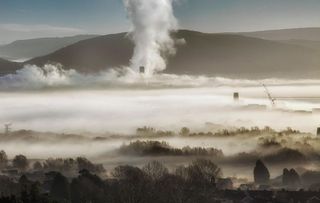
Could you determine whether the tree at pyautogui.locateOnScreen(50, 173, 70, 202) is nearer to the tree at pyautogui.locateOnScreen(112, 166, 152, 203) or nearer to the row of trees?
the row of trees

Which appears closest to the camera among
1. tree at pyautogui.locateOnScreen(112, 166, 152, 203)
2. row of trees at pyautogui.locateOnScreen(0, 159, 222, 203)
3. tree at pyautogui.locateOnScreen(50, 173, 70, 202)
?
row of trees at pyautogui.locateOnScreen(0, 159, 222, 203)

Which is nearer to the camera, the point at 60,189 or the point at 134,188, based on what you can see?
the point at 134,188

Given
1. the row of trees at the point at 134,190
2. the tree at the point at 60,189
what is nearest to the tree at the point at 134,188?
the row of trees at the point at 134,190

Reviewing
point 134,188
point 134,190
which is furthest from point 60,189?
point 134,190

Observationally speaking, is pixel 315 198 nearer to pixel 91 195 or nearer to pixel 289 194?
pixel 289 194

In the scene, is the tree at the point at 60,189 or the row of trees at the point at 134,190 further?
the tree at the point at 60,189

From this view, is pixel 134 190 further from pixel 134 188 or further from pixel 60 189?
pixel 60 189

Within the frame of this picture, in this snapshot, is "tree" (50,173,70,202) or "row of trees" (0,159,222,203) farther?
"tree" (50,173,70,202)

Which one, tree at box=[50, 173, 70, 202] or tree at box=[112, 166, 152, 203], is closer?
tree at box=[112, 166, 152, 203]

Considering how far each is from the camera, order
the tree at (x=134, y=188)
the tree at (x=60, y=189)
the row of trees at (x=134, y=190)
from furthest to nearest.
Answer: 1. the tree at (x=60, y=189)
2. the tree at (x=134, y=188)
3. the row of trees at (x=134, y=190)

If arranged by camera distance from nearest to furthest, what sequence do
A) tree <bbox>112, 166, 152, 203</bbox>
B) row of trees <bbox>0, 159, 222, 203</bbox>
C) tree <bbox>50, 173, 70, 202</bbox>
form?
row of trees <bbox>0, 159, 222, 203</bbox> → tree <bbox>112, 166, 152, 203</bbox> → tree <bbox>50, 173, 70, 202</bbox>

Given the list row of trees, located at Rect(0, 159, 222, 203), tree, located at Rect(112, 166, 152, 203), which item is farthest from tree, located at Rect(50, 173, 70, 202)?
tree, located at Rect(112, 166, 152, 203)

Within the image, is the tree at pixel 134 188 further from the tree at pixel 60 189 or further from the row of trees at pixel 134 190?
the tree at pixel 60 189
